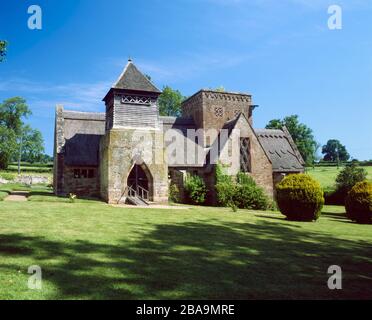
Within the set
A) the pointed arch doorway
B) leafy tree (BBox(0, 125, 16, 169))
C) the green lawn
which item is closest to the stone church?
the pointed arch doorway

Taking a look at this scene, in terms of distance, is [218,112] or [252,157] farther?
[218,112]

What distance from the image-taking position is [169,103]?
5681 cm

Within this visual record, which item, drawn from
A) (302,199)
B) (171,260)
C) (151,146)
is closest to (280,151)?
(151,146)

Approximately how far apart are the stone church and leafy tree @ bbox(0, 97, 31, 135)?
168 ft

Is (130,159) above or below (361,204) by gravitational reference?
above

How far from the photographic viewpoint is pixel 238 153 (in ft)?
100

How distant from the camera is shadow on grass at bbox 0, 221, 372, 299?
623cm

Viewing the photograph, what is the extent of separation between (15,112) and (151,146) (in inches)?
2485

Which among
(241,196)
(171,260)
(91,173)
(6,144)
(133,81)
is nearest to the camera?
(171,260)

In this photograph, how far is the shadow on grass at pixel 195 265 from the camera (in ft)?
20.4

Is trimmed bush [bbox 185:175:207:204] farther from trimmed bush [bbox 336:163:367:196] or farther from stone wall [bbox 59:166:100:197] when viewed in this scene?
trimmed bush [bbox 336:163:367:196]

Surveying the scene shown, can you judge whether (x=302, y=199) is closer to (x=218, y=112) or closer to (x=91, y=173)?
(x=91, y=173)

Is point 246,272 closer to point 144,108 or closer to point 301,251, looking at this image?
point 301,251
